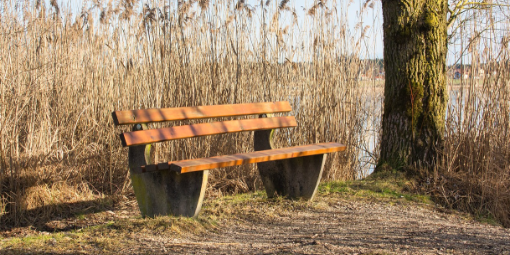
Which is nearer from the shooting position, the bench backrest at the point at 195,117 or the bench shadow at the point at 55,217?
the bench backrest at the point at 195,117

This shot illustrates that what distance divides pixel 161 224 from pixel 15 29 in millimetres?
2014

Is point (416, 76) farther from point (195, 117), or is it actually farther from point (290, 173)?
point (195, 117)

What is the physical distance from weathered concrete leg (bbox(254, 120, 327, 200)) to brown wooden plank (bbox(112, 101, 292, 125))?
0.18 m

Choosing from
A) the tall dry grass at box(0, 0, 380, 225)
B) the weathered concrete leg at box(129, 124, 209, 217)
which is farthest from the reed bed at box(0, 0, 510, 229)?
the weathered concrete leg at box(129, 124, 209, 217)

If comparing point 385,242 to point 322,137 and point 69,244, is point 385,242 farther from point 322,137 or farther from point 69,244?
point 322,137

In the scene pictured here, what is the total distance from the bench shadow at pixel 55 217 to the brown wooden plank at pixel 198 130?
99cm

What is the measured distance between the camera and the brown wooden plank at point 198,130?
2.75 meters

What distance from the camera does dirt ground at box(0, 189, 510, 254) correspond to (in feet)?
8.00

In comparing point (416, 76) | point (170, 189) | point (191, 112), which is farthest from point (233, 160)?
point (416, 76)

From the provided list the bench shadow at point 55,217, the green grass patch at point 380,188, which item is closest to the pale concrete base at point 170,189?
the bench shadow at point 55,217

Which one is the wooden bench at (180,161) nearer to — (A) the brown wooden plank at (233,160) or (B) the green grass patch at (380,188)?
(A) the brown wooden plank at (233,160)

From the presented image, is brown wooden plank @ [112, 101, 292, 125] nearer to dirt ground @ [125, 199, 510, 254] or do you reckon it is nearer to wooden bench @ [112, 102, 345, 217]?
wooden bench @ [112, 102, 345, 217]

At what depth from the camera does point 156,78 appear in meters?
3.95

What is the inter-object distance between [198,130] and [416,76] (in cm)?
168
